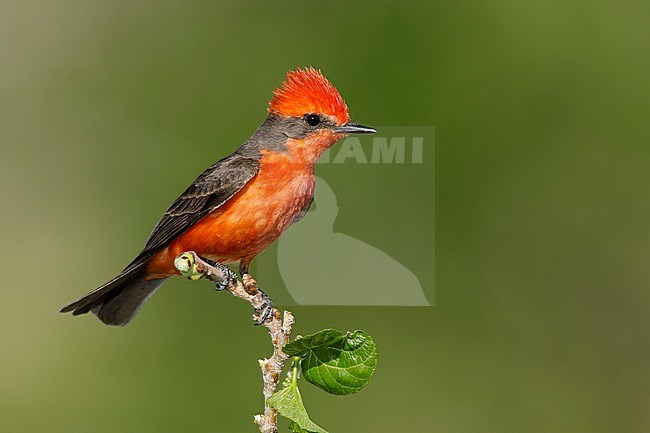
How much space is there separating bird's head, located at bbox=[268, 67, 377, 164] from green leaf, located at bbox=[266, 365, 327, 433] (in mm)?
1698

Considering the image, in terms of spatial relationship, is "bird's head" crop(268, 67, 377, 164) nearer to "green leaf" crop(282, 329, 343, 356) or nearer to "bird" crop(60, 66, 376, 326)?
"bird" crop(60, 66, 376, 326)

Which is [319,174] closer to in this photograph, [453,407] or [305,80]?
[453,407]

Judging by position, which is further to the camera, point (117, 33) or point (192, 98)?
point (117, 33)

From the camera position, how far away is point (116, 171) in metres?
7.35

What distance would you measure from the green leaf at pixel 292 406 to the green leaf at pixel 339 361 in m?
0.09

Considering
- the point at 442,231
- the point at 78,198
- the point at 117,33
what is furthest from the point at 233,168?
the point at 117,33

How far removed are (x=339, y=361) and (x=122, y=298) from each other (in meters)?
2.18

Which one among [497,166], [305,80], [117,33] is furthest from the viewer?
[117,33]

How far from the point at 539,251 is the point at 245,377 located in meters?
2.42

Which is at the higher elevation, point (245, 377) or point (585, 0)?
point (585, 0)

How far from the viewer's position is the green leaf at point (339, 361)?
288 centimetres

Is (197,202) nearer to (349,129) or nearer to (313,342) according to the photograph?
(349,129)

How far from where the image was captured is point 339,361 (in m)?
2.90

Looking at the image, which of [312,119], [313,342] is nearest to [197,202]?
[312,119]
